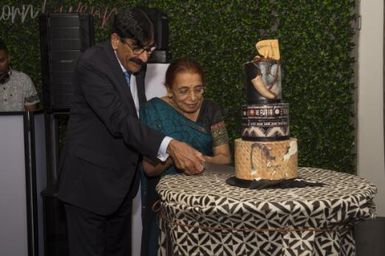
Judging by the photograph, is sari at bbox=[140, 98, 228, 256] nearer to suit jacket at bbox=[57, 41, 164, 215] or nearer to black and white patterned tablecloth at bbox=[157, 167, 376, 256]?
suit jacket at bbox=[57, 41, 164, 215]

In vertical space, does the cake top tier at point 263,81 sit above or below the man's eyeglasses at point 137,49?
below

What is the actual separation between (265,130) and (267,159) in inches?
2.9

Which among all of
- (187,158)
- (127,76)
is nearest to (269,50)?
(187,158)

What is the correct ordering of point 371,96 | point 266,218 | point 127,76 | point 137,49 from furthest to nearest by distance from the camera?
point 371,96
point 127,76
point 137,49
point 266,218

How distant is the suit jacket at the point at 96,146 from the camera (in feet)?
6.03

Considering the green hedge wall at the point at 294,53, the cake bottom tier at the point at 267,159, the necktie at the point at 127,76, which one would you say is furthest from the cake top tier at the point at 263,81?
the green hedge wall at the point at 294,53

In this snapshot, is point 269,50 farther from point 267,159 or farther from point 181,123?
point 181,123

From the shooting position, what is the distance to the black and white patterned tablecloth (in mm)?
1176

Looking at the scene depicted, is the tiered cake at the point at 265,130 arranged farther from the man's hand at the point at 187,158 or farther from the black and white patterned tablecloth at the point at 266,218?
the man's hand at the point at 187,158

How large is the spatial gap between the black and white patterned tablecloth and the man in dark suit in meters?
0.51

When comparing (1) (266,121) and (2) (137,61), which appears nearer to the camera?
(1) (266,121)

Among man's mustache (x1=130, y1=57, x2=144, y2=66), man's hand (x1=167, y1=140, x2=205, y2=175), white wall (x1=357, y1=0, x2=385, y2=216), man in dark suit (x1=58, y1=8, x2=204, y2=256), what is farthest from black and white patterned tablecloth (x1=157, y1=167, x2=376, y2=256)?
white wall (x1=357, y1=0, x2=385, y2=216)

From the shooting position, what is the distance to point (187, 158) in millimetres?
1557

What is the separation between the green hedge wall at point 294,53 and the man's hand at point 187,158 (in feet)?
7.46
